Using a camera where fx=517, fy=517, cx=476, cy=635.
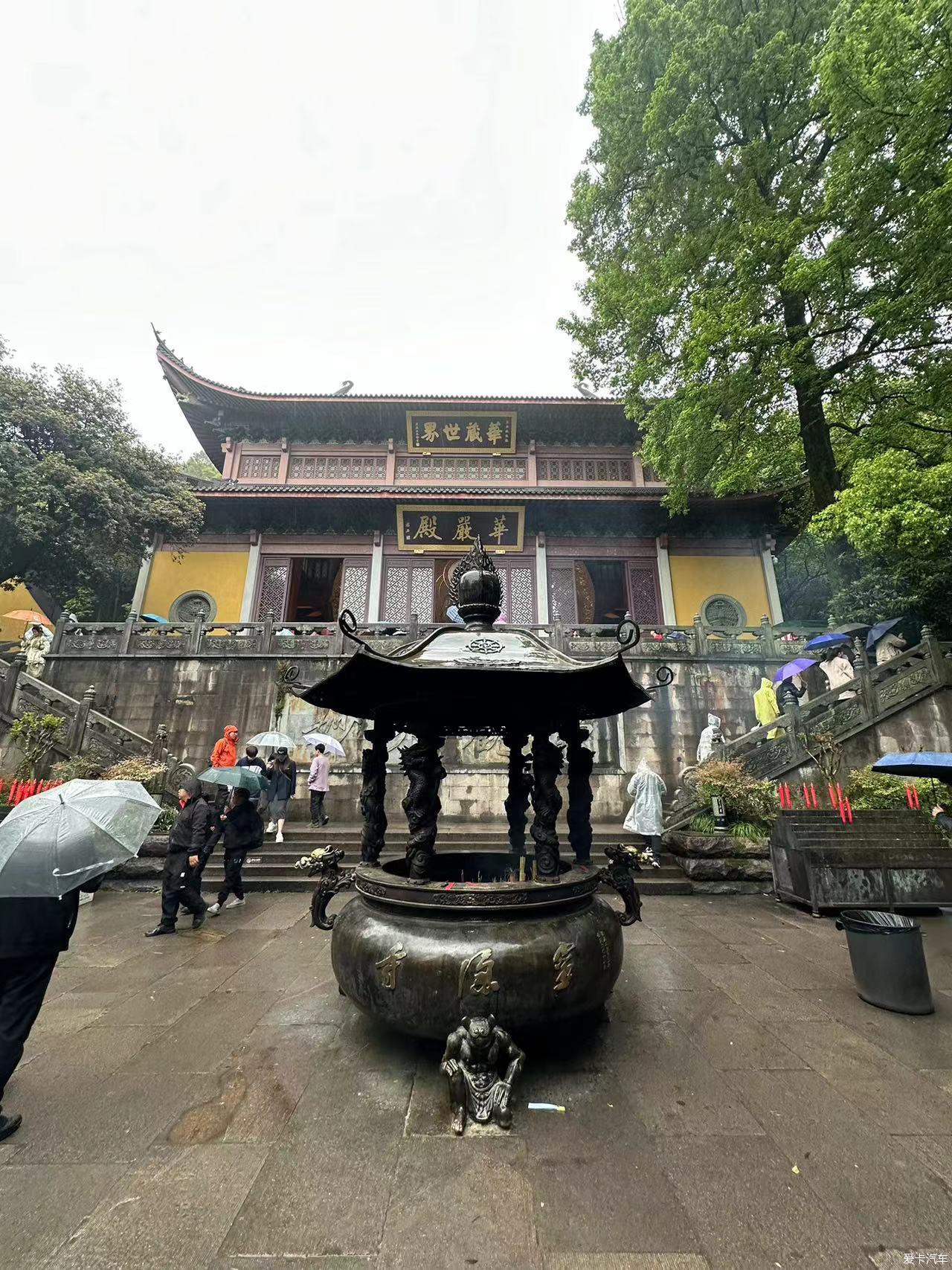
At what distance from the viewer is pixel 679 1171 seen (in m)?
2.29

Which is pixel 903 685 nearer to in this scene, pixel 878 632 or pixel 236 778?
pixel 878 632

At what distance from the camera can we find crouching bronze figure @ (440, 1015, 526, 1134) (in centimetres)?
263

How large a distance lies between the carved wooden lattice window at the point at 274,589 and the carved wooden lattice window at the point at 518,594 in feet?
23.1

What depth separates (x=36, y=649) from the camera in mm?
14148

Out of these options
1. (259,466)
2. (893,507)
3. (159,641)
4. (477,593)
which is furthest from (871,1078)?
(259,466)

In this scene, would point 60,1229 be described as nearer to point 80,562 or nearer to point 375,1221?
point 375,1221

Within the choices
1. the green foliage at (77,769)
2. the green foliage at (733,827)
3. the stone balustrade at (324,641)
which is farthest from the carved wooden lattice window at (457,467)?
the green foliage at (733,827)

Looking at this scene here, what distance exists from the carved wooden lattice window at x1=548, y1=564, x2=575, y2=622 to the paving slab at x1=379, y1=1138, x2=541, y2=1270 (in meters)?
14.6

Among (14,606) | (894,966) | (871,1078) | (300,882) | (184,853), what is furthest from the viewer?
(14,606)

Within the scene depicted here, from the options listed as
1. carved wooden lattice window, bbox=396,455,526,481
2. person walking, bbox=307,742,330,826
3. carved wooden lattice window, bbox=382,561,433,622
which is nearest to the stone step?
person walking, bbox=307,742,330,826

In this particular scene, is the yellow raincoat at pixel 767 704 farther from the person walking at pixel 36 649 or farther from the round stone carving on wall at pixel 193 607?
the person walking at pixel 36 649

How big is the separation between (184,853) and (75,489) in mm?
12158

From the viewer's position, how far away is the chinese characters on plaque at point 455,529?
16.7m

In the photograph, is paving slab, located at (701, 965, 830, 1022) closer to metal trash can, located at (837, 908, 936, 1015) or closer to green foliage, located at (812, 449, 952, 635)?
metal trash can, located at (837, 908, 936, 1015)
